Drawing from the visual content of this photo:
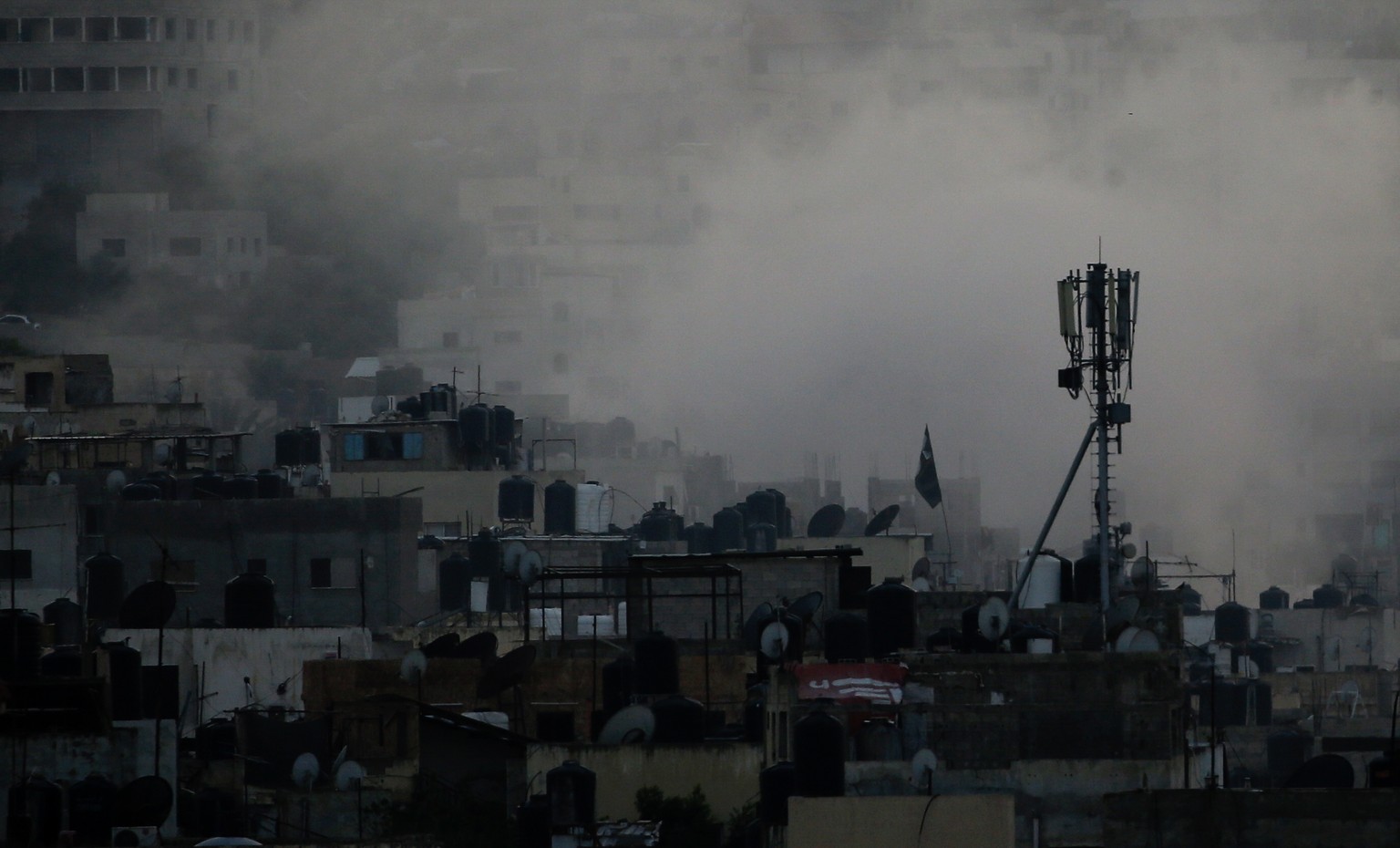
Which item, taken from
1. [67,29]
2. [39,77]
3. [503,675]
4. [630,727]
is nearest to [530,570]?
[503,675]

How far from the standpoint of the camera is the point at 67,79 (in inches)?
5276

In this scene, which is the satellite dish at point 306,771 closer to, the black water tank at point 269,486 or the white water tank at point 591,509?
the black water tank at point 269,486

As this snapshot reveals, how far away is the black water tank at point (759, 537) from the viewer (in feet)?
192

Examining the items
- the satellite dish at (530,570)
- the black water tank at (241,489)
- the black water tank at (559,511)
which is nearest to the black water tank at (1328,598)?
the black water tank at (559,511)

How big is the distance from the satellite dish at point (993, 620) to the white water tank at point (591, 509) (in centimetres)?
2869

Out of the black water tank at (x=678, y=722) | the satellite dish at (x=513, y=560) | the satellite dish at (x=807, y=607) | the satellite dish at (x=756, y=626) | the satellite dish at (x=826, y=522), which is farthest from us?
the satellite dish at (x=826, y=522)

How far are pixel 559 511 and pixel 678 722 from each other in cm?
2828

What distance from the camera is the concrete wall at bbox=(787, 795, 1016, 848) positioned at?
22.6 metres

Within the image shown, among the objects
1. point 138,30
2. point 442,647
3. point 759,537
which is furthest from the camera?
point 138,30

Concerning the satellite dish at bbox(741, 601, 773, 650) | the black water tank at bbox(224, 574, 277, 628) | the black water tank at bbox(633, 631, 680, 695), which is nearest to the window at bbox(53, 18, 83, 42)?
the black water tank at bbox(224, 574, 277, 628)

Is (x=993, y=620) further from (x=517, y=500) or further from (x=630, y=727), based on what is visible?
(x=517, y=500)

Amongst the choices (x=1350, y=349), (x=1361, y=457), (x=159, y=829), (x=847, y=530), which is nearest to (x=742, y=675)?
(x=159, y=829)

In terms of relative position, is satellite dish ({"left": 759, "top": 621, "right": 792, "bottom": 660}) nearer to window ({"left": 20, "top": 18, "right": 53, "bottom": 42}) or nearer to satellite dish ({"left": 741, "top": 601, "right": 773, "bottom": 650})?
satellite dish ({"left": 741, "top": 601, "right": 773, "bottom": 650})

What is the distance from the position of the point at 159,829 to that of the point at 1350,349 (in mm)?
102887
